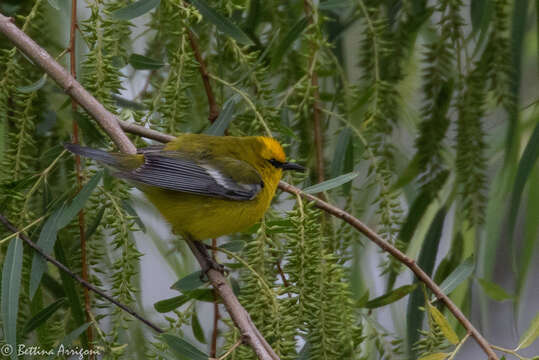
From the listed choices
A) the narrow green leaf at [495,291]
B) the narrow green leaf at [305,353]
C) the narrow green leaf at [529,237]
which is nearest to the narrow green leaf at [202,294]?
the narrow green leaf at [305,353]

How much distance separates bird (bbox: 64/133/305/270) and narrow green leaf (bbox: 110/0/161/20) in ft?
1.22

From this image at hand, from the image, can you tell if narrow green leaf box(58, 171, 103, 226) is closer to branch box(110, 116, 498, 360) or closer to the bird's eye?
branch box(110, 116, 498, 360)

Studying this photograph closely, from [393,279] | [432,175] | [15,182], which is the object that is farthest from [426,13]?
[15,182]

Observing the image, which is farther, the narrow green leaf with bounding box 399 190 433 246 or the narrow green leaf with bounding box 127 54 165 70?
the narrow green leaf with bounding box 399 190 433 246

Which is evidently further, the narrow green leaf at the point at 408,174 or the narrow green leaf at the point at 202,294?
the narrow green leaf at the point at 408,174

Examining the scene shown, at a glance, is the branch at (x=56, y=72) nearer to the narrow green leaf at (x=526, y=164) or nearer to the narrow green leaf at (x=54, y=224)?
the narrow green leaf at (x=54, y=224)

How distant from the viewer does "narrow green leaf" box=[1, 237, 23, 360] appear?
128cm

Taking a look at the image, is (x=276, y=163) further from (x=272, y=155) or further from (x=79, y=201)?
(x=79, y=201)

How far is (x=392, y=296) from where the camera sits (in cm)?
154

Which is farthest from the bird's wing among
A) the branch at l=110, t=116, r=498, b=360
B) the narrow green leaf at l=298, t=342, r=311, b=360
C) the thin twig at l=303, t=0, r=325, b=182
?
the narrow green leaf at l=298, t=342, r=311, b=360

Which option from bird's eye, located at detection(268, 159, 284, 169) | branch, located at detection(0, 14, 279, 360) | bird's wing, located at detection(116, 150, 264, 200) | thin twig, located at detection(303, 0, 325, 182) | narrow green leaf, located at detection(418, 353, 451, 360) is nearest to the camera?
narrow green leaf, located at detection(418, 353, 451, 360)

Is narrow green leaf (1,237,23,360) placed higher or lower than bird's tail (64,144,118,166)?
lower

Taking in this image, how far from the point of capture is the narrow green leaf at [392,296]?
151cm

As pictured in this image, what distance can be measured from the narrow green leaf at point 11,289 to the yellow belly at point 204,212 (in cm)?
59
